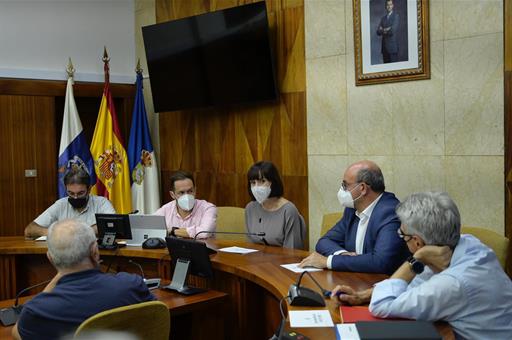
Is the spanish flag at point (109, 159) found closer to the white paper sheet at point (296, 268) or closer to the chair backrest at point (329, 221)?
the chair backrest at point (329, 221)

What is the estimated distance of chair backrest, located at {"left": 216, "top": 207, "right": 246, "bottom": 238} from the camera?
4.45 meters

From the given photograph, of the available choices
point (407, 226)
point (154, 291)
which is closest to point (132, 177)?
point (154, 291)

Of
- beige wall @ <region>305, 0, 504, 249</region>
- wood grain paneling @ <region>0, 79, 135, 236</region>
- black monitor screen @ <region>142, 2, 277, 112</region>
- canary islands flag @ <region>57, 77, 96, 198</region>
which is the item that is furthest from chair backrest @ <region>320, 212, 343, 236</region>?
wood grain paneling @ <region>0, 79, 135, 236</region>

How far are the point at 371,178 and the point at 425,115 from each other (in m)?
1.25

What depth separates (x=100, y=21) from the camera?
6.34 metres

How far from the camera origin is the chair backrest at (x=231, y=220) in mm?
4445

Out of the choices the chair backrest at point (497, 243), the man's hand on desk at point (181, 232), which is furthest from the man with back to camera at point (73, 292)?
the chair backrest at point (497, 243)

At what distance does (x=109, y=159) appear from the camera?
19.8ft

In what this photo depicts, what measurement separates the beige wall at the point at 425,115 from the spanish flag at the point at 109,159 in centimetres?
224

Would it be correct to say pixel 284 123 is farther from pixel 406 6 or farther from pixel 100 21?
pixel 100 21

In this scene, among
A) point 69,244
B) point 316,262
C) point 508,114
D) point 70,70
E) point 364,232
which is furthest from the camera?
point 70,70

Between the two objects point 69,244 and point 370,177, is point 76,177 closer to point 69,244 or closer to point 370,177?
point 69,244

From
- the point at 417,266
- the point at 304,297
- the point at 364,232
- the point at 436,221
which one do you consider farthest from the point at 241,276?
the point at 436,221

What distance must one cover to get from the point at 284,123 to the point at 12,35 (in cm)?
298
